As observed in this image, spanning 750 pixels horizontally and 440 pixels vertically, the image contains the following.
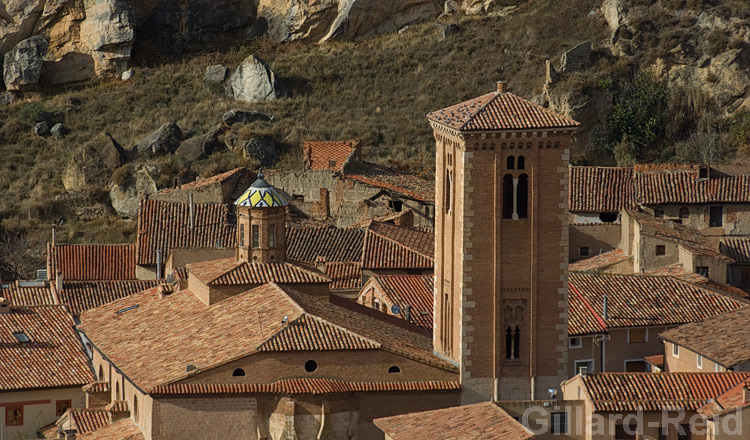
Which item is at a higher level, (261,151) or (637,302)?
(261,151)

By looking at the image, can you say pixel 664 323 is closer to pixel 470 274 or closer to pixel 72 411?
pixel 470 274

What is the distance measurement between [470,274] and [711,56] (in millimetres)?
37149

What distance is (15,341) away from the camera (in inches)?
2362

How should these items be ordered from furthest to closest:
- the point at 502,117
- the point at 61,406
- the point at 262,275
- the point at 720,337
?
the point at 61,406
the point at 720,337
the point at 262,275
the point at 502,117

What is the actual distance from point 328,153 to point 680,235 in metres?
17.5

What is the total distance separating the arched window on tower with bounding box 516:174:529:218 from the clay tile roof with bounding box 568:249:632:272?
17775 millimetres

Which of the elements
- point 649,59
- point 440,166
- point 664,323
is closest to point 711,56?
point 649,59

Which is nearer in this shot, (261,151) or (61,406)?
(61,406)

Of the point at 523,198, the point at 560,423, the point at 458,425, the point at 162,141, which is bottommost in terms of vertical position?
the point at 560,423

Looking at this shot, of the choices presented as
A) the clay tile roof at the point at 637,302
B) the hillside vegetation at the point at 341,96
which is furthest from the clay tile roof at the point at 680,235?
the hillside vegetation at the point at 341,96

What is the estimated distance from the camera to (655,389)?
50250 millimetres

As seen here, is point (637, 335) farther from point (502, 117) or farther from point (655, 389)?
point (502, 117)

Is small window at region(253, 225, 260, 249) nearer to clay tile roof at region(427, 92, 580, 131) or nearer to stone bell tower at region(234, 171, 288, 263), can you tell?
stone bell tower at region(234, 171, 288, 263)

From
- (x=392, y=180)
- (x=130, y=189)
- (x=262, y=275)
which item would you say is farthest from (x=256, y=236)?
(x=130, y=189)
